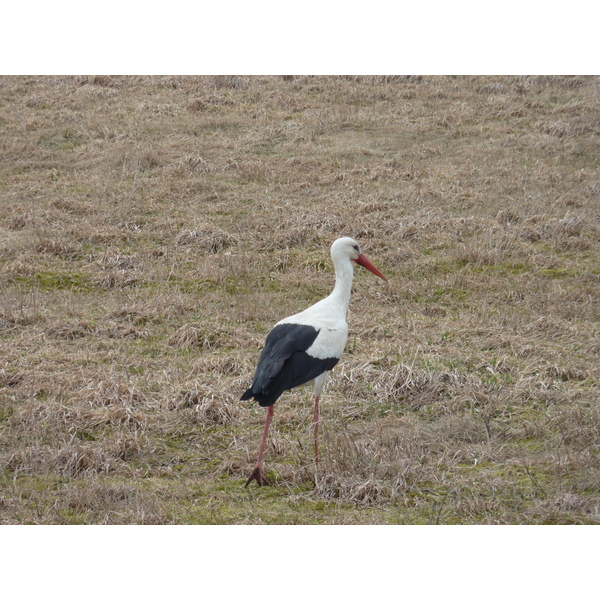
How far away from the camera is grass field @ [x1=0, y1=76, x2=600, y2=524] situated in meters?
5.58

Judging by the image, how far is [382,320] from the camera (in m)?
8.61

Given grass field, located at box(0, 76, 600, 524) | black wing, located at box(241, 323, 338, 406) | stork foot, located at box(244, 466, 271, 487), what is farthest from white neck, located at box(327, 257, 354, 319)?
stork foot, located at box(244, 466, 271, 487)

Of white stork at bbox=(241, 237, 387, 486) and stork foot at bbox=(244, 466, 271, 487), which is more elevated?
white stork at bbox=(241, 237, 387, 486)

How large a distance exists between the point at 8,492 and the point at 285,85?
12.4 metres

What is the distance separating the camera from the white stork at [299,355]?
5.55m

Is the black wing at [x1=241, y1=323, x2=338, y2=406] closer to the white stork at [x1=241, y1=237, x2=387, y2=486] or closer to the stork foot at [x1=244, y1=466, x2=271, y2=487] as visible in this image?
the white stork at [x1=241, y1=237, x2=387, y2=486]

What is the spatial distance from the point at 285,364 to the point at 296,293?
12.4ft

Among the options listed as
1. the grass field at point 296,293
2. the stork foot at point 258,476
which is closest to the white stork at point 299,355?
the stork foot at point 258,476

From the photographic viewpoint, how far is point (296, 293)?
30.9 feet

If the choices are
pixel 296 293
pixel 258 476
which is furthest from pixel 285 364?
pixel 296 293

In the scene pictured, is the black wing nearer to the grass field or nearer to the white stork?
the white stork

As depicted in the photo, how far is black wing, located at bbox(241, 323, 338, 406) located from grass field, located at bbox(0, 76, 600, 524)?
548 millimetres

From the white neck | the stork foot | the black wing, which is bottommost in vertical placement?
the stork foot

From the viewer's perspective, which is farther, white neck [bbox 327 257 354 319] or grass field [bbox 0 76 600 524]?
white neck [bbox 327 257 354 319]
